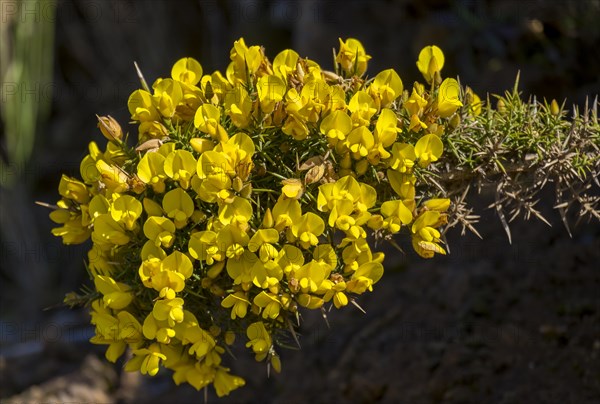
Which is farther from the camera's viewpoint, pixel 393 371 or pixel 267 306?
pixel 393 371

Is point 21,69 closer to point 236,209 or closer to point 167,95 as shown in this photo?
point 167,95

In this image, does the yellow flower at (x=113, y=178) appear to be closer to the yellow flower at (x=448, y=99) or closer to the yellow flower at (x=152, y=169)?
the yellow flower at (x=152, y=169)

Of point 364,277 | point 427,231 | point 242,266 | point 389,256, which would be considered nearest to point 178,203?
point 242,266

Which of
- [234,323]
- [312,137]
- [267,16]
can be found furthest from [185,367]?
[267,16]

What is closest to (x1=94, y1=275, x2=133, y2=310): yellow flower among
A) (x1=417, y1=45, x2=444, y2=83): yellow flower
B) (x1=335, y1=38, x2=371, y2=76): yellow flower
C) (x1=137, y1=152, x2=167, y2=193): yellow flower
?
(x1=137, y1=152, x2=167, y2=193): yellow flower

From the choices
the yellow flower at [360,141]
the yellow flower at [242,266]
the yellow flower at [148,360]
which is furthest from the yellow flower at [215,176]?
the yellow flower at [148,360]

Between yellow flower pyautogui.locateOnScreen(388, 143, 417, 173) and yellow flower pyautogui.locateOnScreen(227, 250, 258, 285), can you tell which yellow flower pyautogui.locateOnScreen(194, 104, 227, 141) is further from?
yellow flower pyautogui.locateOnScreen(388, 143, 417, 173)

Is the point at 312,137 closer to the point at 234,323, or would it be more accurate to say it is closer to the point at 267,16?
the point at 234,323
